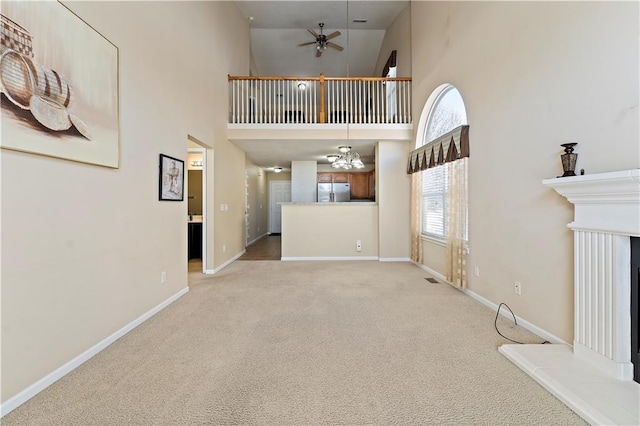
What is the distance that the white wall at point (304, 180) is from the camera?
7957 millimetres

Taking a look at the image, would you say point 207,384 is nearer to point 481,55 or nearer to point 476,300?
point 476,300

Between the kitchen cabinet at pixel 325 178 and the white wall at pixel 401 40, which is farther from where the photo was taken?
the kitchen cabinet at pixel 325 178

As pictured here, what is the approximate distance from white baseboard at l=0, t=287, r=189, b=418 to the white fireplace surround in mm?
3057

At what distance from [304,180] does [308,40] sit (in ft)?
11.9

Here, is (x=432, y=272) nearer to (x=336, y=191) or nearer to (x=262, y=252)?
(x=262, y=252)

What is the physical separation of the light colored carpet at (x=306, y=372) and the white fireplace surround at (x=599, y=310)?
13 cm

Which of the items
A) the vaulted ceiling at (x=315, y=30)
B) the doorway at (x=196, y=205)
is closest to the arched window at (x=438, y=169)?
the vaulted ceiling at (x=315, y=30)

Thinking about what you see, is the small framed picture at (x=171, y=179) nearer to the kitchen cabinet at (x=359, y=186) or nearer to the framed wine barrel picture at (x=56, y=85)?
the framed wine barrel picture at (x=56, y=85)

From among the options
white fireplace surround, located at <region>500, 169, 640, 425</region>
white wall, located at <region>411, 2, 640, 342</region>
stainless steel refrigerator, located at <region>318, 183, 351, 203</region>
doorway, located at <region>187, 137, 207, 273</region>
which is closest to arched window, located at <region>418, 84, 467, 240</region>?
white wall, located at <region>411, 2, 640, 342</region>

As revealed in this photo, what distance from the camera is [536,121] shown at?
231 cm

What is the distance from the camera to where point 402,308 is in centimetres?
295

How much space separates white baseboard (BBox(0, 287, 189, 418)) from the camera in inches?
58.9

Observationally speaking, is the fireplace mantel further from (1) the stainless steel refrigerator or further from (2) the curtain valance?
(1) the stainless steel refrigerator

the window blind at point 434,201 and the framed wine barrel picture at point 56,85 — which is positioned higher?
the framed wine barrel picture at point 56,85
